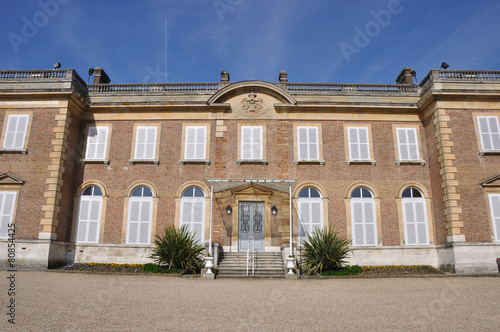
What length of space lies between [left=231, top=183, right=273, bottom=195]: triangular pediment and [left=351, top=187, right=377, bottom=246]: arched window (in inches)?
144

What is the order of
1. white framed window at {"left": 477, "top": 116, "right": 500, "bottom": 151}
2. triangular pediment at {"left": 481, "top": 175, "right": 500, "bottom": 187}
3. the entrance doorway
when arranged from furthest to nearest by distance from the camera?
1. the entrance doorway
2. white framed window at {"left": 477, "top": 116, "right": 500, "bottom": 151}
3. triangular pediment at {"left": 481, "top": 175, "right": 500, "bottom": 187}

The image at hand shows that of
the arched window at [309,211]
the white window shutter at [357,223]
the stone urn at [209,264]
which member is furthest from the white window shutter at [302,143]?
the stone urn at [209,264]

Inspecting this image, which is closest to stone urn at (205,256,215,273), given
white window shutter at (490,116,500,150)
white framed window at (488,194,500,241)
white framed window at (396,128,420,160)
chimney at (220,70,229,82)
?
chimney at (220,70,229,82)

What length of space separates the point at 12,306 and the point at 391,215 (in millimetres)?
13763

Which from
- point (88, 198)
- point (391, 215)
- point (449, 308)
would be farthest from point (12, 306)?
point (391, 215)

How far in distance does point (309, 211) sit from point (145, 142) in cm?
783

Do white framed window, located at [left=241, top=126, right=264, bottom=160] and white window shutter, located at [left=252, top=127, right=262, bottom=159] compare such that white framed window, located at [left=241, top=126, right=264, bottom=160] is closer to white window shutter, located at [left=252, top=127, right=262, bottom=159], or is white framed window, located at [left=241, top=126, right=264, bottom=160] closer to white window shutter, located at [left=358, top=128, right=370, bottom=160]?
white window shutter, located at [left=252, top=127, right=262, bottom=159]

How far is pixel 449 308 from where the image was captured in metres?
7.51

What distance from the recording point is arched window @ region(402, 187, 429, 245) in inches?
620

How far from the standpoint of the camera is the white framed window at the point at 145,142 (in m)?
16.8

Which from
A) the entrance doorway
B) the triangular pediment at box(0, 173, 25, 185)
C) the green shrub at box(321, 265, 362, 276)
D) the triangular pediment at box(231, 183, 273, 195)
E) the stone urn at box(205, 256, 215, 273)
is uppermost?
the triangular pediment at box(0, 173, 25, 185)

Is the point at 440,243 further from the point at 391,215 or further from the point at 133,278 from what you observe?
the point at 133,278

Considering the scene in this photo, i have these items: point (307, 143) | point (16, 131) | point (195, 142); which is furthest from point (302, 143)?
point (16, 131)

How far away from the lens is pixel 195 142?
16938mm
